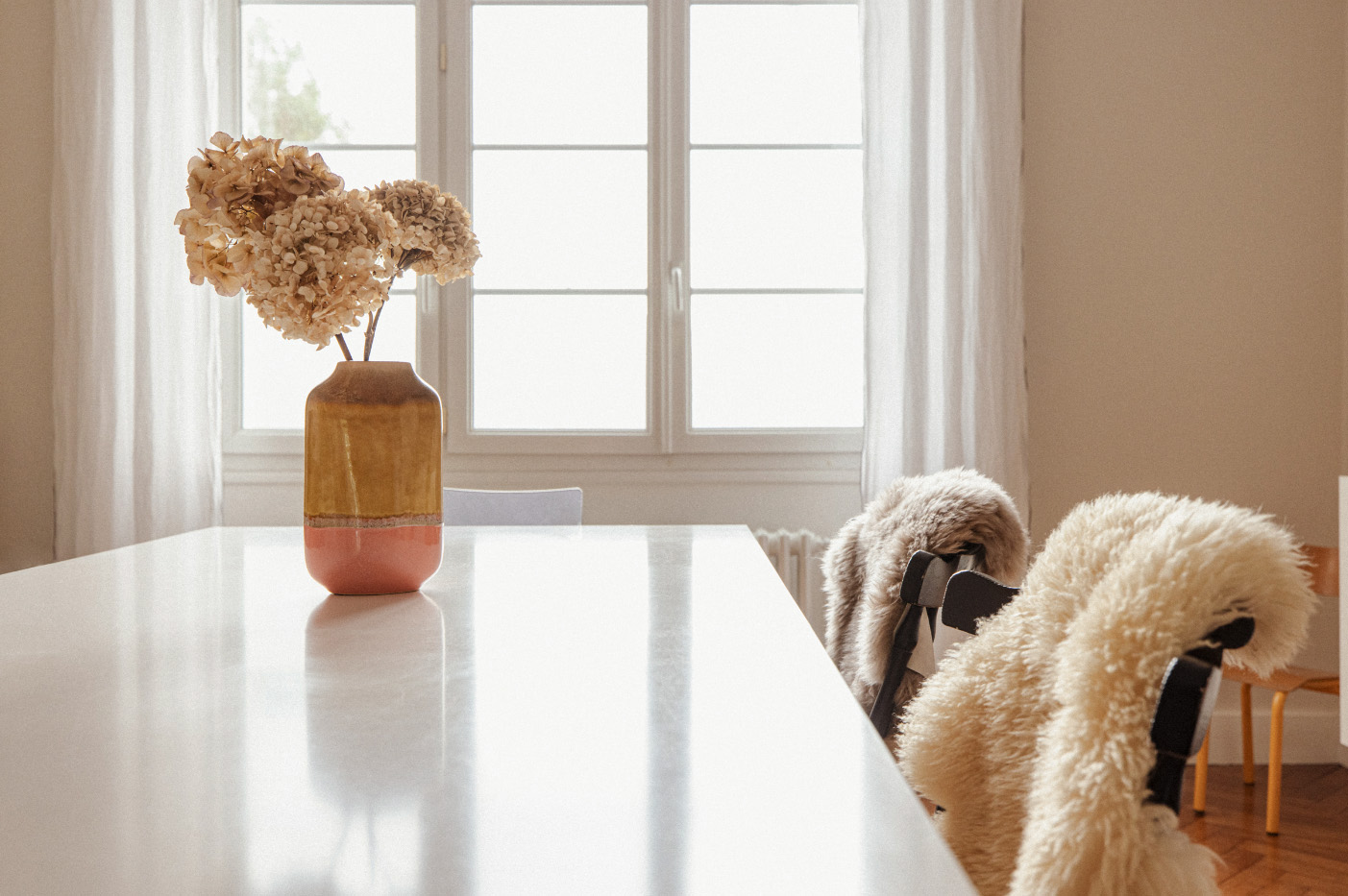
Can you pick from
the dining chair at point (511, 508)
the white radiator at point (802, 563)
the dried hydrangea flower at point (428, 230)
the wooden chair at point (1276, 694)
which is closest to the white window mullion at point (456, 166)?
the dining chair at point (511, 508)

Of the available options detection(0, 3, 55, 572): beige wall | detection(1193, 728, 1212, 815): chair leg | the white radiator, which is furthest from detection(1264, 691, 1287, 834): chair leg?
detection(0, 3, 55, 572): beige wall

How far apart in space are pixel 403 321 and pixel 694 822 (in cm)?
290

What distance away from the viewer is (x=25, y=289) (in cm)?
308

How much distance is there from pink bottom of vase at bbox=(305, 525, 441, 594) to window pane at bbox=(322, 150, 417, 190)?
2252 mm

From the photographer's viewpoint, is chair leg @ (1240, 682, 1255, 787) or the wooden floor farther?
chair leg @ (1240, 682, 1255, 787)

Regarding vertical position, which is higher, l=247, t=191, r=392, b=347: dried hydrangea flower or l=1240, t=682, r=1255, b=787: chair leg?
l=247, t=191, r=392, b=347: dried hydrangea flower

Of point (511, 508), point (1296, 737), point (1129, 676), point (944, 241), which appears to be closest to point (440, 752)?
point (1129, 676)

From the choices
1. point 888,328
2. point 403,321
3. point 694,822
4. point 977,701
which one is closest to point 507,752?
point 694,822

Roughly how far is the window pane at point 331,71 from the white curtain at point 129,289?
205mm

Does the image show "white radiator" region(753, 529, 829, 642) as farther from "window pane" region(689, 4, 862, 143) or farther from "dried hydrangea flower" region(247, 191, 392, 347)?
"dried hydrangea flower" region(247, 191, 392, 347)

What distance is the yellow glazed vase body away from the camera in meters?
1.17

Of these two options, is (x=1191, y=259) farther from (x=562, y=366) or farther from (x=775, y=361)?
(x=562, y=366)

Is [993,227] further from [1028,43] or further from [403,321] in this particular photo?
[403,321]

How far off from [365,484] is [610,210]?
2.16m
